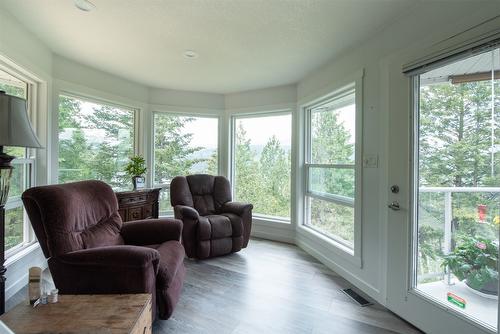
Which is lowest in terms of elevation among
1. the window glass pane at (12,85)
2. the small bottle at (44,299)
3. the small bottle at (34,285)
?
the small bottle at (44,299)

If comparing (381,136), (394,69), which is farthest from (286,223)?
(394,69)

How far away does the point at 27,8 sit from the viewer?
1915 millimetres

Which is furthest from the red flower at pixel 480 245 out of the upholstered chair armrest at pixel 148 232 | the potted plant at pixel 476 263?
the upholstered chair armrest at pixel 148 232

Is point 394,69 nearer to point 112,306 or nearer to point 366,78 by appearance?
point 366,78

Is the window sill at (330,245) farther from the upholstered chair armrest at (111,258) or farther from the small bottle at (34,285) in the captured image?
the small bottle at (34,285)

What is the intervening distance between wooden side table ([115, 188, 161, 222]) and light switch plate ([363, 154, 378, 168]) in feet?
8.64

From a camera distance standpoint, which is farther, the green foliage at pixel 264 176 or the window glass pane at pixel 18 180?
the green foliage at pixel 264 176

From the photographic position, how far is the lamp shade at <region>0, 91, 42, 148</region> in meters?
1.43

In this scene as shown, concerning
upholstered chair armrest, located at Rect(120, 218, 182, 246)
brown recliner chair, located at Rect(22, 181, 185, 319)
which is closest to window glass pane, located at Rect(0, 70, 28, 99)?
brown recliner chair, located at Rect(22, 181, 185, 319)

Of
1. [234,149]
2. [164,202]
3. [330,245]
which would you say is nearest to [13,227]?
[164,202]

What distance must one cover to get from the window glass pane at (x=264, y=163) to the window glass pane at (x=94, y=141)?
169cm

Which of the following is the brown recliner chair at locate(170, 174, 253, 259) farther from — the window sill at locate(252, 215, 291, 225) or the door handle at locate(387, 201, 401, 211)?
the door handle at locate(387, 201, 401, 211)

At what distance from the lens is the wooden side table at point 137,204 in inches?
118

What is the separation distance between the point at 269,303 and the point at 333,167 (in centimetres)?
163
